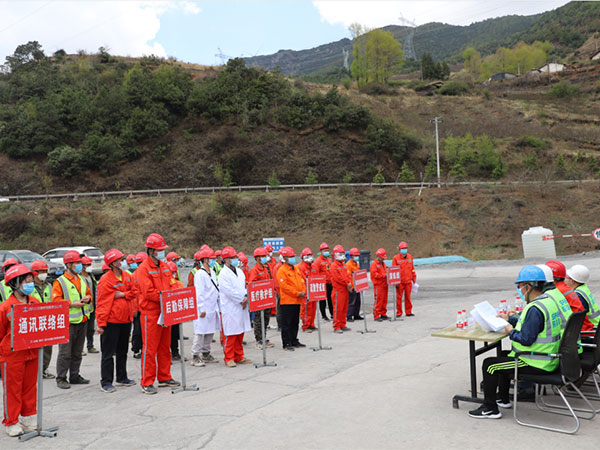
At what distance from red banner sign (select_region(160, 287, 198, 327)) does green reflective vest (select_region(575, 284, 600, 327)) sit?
18.9 ft

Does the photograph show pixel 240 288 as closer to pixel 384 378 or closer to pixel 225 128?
pixel 384 378

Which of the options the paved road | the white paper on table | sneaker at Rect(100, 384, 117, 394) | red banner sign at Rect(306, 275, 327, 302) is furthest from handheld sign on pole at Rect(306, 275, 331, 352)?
the white paper on table

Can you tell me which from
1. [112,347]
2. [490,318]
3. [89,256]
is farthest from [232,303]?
[89,256]

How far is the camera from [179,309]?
309 inches

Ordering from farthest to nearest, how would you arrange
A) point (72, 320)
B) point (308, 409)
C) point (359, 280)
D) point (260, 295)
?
point (359, 280) → point (260, 295) → point (72, 320) → point (308, 409)

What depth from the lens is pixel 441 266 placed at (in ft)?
91.5

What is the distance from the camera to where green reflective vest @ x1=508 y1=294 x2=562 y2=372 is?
5.44 m

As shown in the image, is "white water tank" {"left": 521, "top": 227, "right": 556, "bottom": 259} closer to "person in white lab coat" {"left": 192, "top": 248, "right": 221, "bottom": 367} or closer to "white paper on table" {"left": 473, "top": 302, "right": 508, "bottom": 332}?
"person in white lab coat" {"left": 192, "top": 248, "right": 221, "bottom": 367}

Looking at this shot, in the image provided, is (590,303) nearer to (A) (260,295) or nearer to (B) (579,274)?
(B) (579,274)

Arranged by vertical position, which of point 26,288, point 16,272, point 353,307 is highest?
point 16,272

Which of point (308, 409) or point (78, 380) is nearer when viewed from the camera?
point (308, 409)

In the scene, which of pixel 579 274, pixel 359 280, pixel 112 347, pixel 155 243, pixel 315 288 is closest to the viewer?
pixel 579 274

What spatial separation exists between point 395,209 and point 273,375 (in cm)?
3564

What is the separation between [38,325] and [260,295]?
14.1ft
